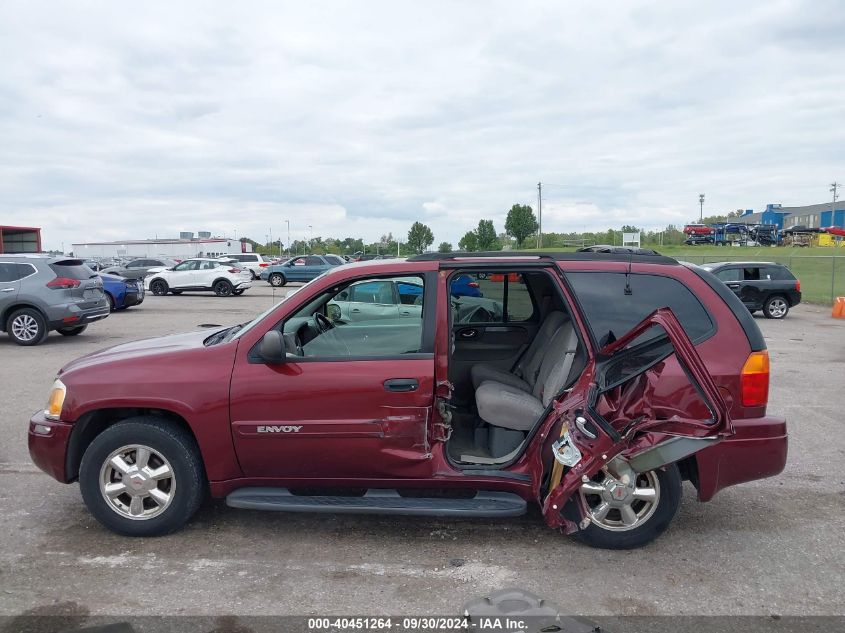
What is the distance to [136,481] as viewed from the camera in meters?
4.26

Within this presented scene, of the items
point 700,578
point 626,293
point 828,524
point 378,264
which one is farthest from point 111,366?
point 828,524

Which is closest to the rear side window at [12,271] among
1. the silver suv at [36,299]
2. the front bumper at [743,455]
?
the silver suv at [36,299]

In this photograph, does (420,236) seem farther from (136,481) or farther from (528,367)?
(136,481)

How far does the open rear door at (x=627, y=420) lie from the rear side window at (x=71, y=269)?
38.1ft

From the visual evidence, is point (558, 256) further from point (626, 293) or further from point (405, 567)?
point (405, 567)

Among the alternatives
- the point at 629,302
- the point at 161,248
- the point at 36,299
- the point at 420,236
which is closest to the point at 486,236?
the point at 420,236

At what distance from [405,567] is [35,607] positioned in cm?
186

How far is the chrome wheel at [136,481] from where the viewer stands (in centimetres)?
427

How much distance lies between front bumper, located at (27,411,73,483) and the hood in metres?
0.35

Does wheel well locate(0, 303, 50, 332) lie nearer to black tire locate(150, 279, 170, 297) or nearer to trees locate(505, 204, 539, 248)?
trees locate(505, 204, 539, 248)

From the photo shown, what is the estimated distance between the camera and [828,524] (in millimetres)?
4664

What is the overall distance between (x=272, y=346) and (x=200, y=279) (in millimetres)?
25999

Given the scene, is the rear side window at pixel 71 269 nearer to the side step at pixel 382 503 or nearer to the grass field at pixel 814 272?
the side step at pixel 382 503

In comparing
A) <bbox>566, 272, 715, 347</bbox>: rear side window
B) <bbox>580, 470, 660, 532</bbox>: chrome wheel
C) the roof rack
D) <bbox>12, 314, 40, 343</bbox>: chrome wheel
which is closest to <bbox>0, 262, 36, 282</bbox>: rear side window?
<bbox>12, 314, 40, 343</bbox>: chrome wheel
